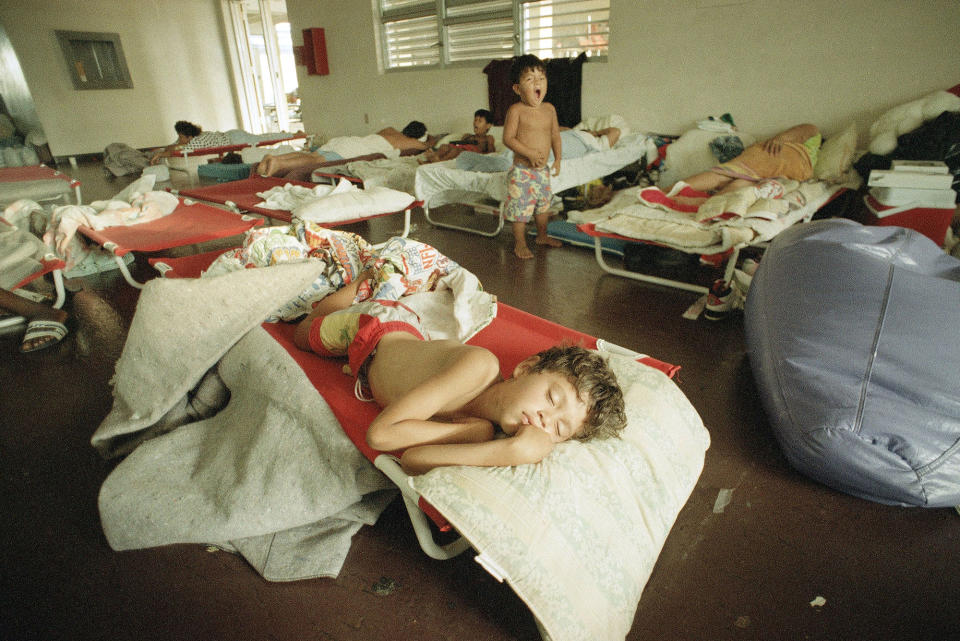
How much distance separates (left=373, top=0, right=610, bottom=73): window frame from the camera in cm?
532

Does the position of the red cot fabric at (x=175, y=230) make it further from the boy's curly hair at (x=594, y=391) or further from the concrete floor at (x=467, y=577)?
the boy's curly hair at (x=594, y=391)

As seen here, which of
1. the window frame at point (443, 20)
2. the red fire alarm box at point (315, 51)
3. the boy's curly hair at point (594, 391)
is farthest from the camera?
the red fire alarm box at point (315, 51)

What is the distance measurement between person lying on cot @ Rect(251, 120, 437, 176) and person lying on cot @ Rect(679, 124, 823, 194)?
3265mm

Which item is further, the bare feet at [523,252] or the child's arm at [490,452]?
the bare feet at [523,252]

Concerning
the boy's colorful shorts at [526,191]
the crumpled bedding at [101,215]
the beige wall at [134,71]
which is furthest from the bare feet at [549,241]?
the beige wall at [134,71]

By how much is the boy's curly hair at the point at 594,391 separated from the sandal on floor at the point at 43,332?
245cm

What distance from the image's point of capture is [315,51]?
7.55 metres

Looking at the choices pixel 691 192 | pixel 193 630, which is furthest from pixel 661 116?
pixel 193 630

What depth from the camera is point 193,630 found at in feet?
3.71

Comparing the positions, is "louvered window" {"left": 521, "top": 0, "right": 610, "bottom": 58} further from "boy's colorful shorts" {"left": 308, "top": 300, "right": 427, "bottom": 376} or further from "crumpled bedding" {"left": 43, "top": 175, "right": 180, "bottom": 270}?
"boy's colorful shorts" {"left": 308, "top": 300, "right": 427, "bottom": 376}

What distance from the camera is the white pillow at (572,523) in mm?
992

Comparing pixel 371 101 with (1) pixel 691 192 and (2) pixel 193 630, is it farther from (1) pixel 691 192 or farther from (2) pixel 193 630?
(2) pixel 193 630

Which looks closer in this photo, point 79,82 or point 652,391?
point 652,391

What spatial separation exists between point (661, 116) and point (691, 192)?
5.38ft
